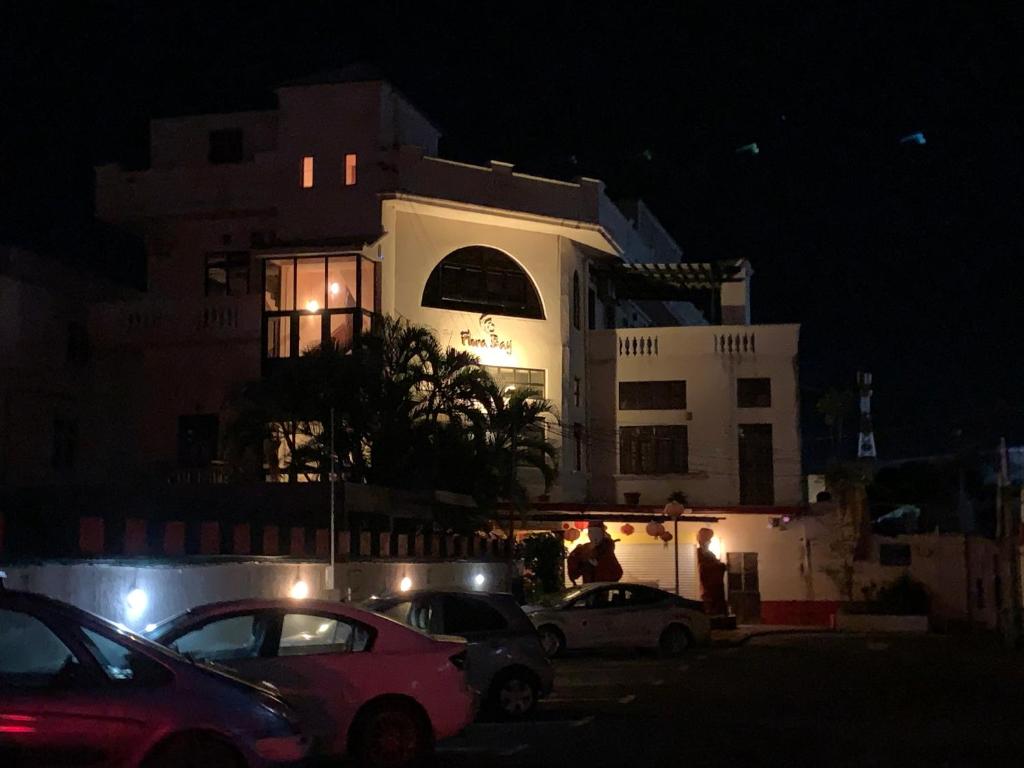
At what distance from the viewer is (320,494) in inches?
849

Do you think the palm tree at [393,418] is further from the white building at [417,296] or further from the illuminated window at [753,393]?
the illuminated window at [753,393]

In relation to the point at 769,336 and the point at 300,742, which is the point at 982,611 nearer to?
the point at 769,336

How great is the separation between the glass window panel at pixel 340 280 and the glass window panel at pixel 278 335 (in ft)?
3.86

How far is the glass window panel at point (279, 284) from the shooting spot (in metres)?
35.7

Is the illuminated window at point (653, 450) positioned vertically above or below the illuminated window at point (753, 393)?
below

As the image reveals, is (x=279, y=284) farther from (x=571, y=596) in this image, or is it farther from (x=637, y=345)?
(x=571, y=596)

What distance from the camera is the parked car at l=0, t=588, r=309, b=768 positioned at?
26.8 ft

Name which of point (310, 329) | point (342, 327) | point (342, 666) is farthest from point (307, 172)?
point (342, 666)

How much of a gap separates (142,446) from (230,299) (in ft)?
14.9

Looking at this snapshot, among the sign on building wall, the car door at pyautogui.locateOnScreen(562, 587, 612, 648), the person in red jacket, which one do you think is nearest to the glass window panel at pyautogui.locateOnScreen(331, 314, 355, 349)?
the sign on building wall

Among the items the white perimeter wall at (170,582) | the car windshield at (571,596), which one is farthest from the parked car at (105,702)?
the car windshield at (571,596)

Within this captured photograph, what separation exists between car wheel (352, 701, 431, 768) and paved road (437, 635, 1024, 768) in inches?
24.9

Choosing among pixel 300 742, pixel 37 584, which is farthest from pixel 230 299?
pixel 300 742

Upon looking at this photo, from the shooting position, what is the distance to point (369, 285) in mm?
35719
